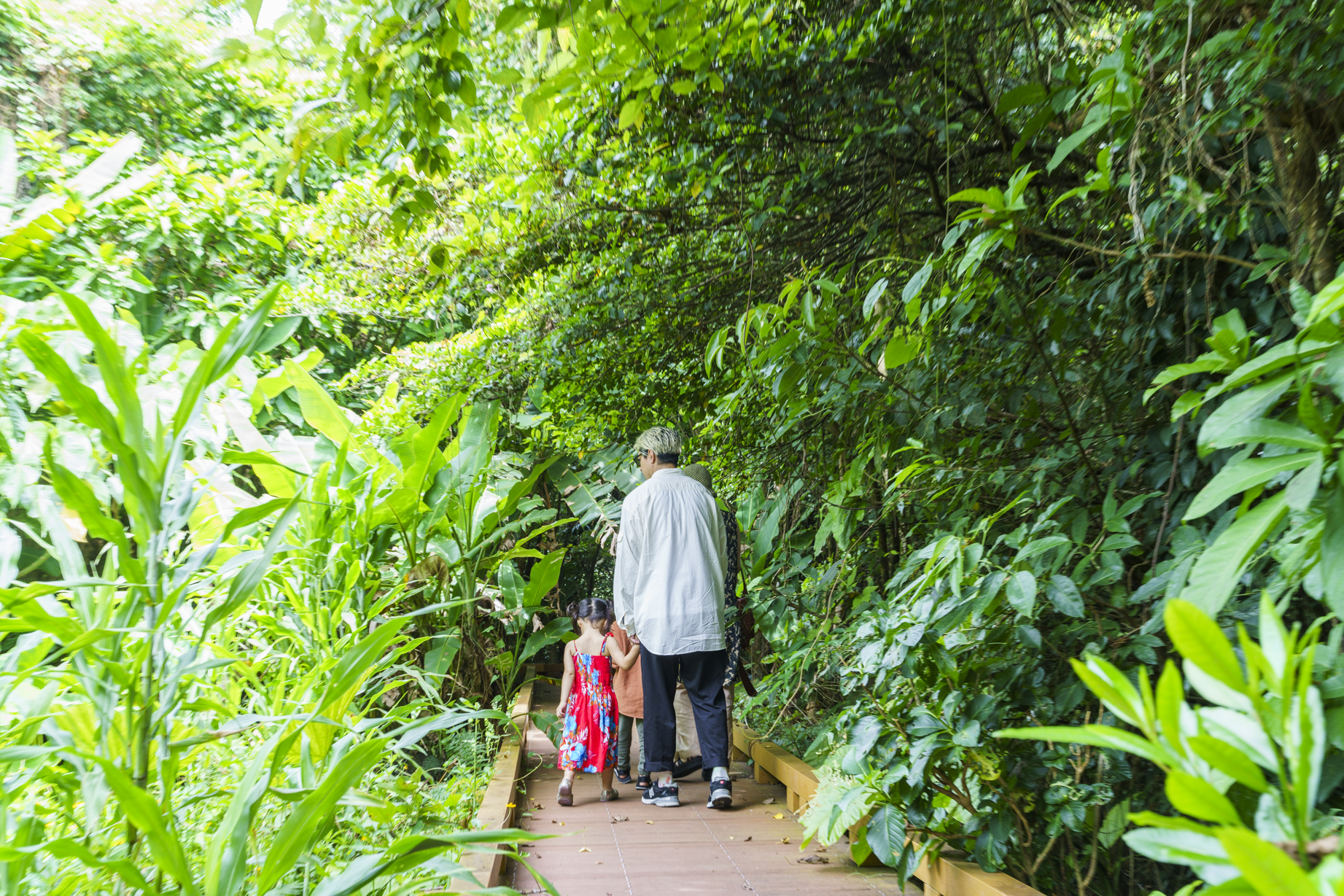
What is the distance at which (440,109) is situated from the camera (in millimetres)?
2479

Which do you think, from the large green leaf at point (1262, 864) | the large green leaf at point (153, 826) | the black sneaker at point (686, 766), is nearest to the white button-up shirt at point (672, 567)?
the black sneaker at point (686, 766)

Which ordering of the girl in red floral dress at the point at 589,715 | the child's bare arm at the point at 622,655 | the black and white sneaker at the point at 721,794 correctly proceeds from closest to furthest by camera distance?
the black and white sneaker at the point at 721,794 → the girl in red floral dress at the point at 589,715 → the child's bare arm at the point at 622,655

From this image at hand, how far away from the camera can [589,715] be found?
4.71 m

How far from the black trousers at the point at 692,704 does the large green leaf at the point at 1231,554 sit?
11.8 feet

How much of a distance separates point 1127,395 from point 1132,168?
1.08 meters

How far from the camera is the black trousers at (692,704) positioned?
4.48 metres

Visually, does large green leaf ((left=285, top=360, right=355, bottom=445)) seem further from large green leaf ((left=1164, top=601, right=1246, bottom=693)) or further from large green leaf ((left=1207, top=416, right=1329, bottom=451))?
large green leaf ((left=1164, top=601, right=1246, bottom=693))

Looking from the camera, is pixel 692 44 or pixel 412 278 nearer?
pixel 692 44

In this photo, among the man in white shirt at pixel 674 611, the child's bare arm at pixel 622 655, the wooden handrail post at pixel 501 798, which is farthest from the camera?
the child's bare arm at pixel 622 655

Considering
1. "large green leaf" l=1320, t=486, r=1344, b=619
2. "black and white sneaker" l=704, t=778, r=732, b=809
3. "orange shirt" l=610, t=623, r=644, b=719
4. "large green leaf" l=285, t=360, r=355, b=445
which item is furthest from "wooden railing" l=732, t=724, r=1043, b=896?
"large green leaf" l=285, t=360, r=355, b=445

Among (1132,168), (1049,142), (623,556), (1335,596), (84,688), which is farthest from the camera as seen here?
(623,556)

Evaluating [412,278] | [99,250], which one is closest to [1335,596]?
[412,278]

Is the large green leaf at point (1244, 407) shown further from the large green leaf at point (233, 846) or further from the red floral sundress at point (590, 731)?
the red floral sundress at point (590, 731)

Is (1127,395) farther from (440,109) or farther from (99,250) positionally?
(99,250)
